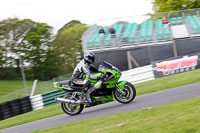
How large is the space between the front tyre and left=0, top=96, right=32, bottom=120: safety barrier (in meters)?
6.37

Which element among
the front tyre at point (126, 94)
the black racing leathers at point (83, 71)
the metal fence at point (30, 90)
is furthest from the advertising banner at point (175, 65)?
the black racing leathers at point (83, 71)

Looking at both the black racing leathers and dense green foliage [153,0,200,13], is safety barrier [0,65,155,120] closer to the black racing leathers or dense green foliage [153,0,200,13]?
the black racing leathers

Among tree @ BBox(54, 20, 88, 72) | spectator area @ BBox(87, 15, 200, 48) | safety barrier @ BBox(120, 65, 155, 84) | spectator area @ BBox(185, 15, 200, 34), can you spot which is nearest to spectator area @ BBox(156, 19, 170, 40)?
spectator area @ BBox(87, 15, 200, 48)

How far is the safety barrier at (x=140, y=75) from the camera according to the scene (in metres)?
15.5

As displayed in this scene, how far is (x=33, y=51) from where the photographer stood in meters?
29.0

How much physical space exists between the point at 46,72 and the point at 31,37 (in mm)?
3977

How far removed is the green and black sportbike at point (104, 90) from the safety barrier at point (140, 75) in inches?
281

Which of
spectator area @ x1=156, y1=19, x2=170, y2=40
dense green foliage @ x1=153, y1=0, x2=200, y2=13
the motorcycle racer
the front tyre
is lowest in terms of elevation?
the front tyre

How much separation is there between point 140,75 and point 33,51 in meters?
16.2

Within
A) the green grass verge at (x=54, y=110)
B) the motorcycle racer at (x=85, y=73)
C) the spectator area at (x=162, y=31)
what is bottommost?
the green grass verge at (x=54, y=110)

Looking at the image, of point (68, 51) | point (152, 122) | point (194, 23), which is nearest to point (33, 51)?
point (68, 51)

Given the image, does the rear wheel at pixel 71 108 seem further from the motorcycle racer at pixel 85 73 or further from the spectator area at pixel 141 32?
the spectator area at pixel 141 32

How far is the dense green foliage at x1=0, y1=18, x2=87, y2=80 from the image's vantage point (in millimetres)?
27562

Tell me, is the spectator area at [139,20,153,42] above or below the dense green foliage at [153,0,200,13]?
below
